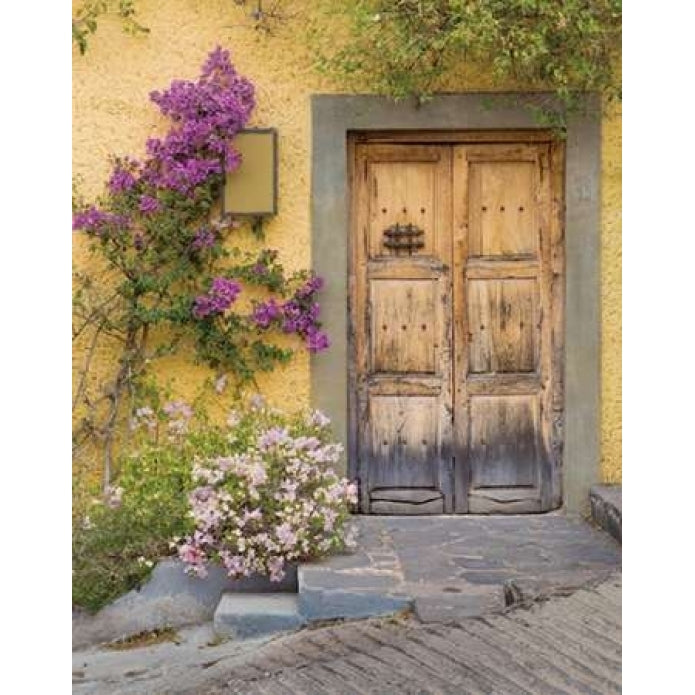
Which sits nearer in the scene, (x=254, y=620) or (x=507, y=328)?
(x=254, y=620)

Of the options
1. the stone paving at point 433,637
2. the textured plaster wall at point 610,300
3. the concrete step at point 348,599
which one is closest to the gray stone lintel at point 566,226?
the textured plaster wall at point 610,300

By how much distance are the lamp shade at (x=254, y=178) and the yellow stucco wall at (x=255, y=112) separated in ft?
0.37

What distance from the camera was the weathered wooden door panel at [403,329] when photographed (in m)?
6.71

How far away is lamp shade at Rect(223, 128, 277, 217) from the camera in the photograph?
6453 millimetres

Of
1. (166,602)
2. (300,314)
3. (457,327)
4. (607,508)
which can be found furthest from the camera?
(457,327)

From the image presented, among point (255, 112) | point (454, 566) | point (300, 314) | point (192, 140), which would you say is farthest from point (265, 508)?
point (255, 112)

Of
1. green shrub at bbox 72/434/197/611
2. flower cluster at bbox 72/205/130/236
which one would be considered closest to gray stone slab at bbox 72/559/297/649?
green shrub at bbox 72/434/197/611

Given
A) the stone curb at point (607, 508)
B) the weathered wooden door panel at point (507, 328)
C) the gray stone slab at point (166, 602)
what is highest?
the weathered wooden door panel at point (507, 328)

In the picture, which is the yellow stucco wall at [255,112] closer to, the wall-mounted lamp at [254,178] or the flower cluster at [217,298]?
the wall-mounted lamp at [254,178]

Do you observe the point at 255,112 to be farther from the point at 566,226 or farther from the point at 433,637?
the point at 433,637

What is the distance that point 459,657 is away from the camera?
430cm

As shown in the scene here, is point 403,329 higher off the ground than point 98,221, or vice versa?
point 98,221

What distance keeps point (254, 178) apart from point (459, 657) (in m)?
3.13
